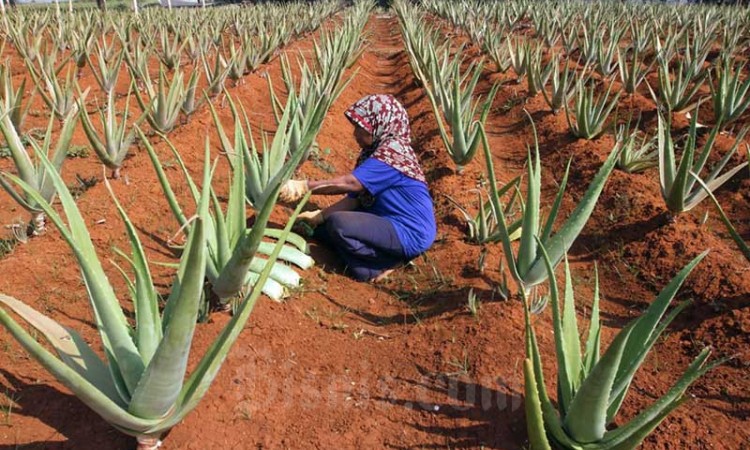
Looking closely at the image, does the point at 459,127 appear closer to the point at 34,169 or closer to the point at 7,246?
the point at 34,169

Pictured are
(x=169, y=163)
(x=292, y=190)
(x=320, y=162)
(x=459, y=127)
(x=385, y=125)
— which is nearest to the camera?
(x=292, y=190)

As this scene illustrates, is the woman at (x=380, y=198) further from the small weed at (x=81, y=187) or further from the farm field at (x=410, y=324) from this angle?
the small weed at (x=81, y=187)

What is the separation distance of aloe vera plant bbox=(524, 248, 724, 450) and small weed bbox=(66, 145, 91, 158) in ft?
14.2

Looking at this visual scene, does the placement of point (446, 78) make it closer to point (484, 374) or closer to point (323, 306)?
point (323, 306)

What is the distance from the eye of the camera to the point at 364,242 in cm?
312

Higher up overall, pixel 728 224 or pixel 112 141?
pixel 728 224

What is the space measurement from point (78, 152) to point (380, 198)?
2925mm

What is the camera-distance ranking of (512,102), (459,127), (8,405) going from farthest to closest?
(512,102) < (459,127) < (8,405)

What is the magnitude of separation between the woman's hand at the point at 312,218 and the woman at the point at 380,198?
0.39 ft

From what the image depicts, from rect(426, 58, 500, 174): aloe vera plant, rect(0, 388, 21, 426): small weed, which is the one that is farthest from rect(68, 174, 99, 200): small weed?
rect(426, 58, 500, 174): aloe vera plant

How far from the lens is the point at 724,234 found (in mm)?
3561

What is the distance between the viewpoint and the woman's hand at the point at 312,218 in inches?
135

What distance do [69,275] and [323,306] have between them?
1.29 m

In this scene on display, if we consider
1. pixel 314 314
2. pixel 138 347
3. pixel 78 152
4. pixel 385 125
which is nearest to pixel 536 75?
pixel 385 125
